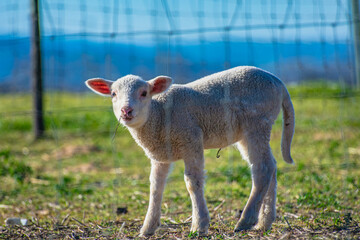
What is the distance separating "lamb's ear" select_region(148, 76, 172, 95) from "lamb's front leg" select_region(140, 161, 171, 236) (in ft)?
2.51

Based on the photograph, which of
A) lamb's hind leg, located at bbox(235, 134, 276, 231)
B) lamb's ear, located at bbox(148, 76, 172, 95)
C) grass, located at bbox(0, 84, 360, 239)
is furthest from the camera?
grass, located at bbox(0, 84, 360, 239)

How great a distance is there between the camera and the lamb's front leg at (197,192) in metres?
4.71

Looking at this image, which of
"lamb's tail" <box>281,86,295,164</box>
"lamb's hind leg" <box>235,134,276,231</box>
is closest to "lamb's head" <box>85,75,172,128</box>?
"lamb's hind leg" <box>235,134,276,231</box>

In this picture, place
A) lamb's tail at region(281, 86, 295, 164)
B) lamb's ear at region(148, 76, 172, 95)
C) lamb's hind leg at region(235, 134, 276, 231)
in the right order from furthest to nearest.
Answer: lamb's tail at region(281, 86, 295, 164), lamb's ear at region(148, 76, 172, 95), lamb's hind leg at region(235, 134, 276, 231)

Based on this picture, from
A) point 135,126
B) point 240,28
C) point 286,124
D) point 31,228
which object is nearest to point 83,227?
Result: point 31,228

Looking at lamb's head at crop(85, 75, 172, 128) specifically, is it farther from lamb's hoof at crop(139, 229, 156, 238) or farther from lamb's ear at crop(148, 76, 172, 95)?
lamb's hoof at crop(139, 229, 156, 238)

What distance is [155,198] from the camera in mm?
5121

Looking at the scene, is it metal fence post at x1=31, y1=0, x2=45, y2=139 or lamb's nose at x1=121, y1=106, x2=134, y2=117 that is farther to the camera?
metal fence post at x1=31, y1=0, x2=45, y2=139

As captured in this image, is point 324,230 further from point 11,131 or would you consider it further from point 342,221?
point 11,131

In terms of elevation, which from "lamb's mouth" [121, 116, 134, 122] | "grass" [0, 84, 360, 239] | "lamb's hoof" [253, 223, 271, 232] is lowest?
"grass" [0, 84, 360, 239]

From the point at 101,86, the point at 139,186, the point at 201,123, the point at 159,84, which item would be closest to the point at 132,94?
the point at 159,84

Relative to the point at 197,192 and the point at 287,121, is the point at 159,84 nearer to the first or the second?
the point at 197,192

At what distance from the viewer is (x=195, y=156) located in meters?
4.83

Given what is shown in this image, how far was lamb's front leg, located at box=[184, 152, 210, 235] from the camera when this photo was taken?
4.71 m
